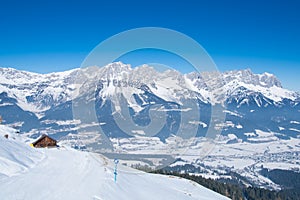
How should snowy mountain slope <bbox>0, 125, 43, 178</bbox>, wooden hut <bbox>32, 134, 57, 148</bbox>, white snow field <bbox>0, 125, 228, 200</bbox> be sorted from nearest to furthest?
white snow field <bbox>0, 125, 228, 200</bbox> → snowy mountain slope <bbox>0, 125, 43, 178</bbox> → wooden hut <bbox>32, 134, 57, 148</bbox>

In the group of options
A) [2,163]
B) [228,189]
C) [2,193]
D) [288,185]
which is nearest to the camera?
[2,193]

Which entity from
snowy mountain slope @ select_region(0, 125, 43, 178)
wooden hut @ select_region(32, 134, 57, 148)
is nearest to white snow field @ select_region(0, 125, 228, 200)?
snowy mountain slope @ select_region(0, 125, 43, 178)

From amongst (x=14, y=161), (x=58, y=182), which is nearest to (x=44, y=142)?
(x=14, y=161)

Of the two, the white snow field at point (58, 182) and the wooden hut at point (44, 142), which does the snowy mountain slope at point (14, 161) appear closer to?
the white snow field at point (58, 182)

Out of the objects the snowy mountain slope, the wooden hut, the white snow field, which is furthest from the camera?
the wooden hut

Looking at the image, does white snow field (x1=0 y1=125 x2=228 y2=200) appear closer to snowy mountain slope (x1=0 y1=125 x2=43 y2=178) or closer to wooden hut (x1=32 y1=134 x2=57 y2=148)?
snowy mountain slope (x1=0 y1=125 x2=43 y2=178)

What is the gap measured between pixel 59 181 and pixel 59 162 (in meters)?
9.97

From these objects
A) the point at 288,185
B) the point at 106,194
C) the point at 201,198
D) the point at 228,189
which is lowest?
the point at 288,185

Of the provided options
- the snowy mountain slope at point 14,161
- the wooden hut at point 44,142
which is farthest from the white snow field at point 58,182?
the wooden hut at point 44,142

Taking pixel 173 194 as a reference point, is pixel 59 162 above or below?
above

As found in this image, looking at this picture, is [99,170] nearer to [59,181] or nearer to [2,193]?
[59,181]

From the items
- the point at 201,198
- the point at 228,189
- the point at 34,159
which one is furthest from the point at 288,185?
the point at 34,159

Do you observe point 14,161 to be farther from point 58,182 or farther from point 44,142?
point 44,142

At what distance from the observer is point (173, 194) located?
33031mm
